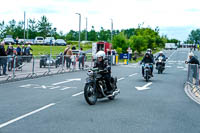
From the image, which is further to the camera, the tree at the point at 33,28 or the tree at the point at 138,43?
the tree at the point at 33,28

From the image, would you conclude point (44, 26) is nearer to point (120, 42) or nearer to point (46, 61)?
point (120, 42)

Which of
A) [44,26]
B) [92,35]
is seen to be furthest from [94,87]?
[92,35]

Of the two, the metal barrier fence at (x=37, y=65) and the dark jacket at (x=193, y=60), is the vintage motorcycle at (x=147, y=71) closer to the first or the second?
the dark jacket at (x=193, y=60)

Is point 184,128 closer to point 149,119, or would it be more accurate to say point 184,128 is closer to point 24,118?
point 149,119

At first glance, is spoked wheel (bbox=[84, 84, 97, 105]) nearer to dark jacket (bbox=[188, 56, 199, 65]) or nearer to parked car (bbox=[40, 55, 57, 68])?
dark jacket (bbox=[188, 56, 199, 65])

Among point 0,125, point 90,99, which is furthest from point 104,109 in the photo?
point 0,125

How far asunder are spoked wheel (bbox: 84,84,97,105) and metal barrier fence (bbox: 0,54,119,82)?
8.15 metres

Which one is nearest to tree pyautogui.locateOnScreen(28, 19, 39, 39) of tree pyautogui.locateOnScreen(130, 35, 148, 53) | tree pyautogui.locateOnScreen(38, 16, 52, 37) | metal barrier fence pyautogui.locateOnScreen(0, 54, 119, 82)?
tree pyautogui.locateOnScreen(38, 16, 52, 37)

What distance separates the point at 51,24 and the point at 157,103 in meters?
98.6

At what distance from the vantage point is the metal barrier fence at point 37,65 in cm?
1803

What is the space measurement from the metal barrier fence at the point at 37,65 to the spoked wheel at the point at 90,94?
8146mm

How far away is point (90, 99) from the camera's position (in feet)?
34.4

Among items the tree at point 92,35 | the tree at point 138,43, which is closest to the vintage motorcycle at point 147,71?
the tree at point 138,43

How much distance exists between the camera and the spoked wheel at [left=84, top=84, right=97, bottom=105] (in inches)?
397
